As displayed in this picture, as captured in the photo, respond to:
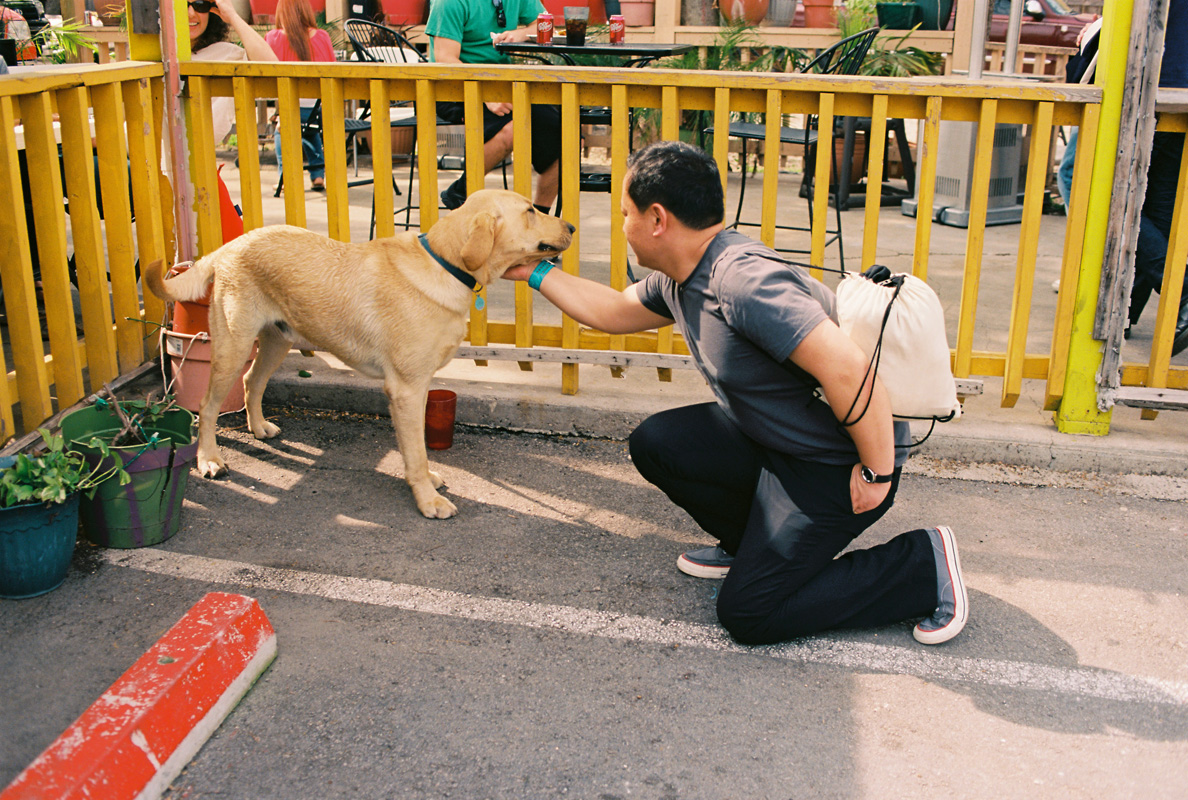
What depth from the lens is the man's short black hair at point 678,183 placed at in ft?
9.50

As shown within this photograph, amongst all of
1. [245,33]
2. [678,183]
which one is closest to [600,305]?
[678,183]

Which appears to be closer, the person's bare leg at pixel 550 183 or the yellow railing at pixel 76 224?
the yellow railing at pixel 76 224

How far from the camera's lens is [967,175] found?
8500 mm

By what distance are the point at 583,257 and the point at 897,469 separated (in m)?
4.30

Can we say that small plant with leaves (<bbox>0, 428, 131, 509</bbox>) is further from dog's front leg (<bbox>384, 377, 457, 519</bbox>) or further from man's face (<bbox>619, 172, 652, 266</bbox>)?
man's face (<bbox>619, 172, 652, 266</bbox>)

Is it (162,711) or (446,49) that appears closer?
(162,711)

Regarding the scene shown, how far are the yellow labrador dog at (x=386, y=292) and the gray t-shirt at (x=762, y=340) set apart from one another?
79 centimetres

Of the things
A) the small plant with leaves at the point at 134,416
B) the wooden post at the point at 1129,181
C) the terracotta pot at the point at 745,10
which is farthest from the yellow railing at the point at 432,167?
the terracotta pot at the point at 745,10

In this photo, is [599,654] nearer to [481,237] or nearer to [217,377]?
[481,237]

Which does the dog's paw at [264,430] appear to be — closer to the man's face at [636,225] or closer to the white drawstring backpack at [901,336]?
the man's face at [636,225]

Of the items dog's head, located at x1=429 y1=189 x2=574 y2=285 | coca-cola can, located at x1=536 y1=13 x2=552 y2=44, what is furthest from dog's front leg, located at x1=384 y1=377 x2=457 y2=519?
coca-cola can, located at x1=536 y1=13 x2=552 y2=44

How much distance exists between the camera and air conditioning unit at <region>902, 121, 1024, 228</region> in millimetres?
8484

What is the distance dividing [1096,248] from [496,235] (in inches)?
96.8

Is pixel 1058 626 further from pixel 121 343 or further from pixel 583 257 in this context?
pixel 583 257
